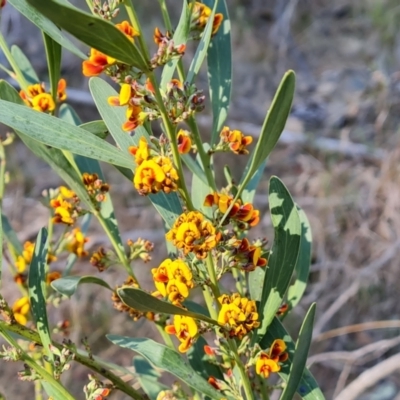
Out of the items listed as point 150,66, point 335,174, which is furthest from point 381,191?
point 150,66

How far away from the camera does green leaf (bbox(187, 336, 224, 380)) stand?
0.73 meters

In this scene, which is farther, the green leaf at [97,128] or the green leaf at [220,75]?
the green leaf at [220,75]

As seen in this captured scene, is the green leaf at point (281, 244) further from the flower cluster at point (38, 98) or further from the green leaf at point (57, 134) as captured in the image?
the flower cluster at point (38, 98)

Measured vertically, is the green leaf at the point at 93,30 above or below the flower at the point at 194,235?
above

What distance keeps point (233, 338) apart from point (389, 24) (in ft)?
15.5

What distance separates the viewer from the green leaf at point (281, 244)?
61cm

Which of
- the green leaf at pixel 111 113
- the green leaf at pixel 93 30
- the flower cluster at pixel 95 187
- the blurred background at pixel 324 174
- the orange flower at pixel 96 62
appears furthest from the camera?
the blurred background at pixel 324 174

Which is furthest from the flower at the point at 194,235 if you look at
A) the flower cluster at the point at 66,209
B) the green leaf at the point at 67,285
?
the flower cluster at the point at 66,209

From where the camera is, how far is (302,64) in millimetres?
4934

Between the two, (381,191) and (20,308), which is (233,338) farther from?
(381,191)

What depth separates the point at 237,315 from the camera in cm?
56

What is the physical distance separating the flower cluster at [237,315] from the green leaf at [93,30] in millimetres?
243

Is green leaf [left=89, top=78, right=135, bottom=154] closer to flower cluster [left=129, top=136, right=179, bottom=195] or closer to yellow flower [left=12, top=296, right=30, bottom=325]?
flower cluster [left=129, top=136, right=179, bottom=195]

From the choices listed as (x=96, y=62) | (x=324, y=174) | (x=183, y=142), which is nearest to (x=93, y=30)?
(x=96, y=62)
